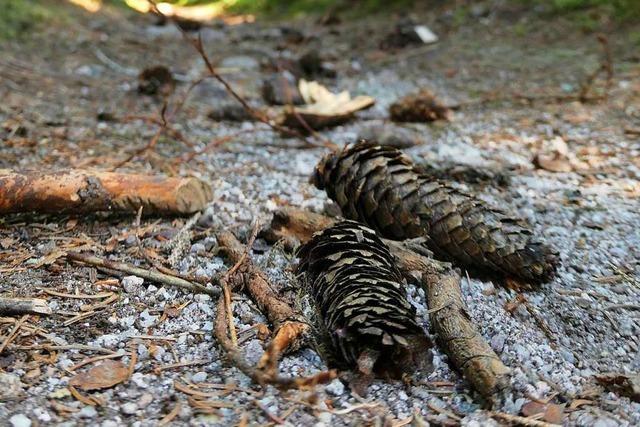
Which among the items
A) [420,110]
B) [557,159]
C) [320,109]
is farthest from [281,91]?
[557,159]

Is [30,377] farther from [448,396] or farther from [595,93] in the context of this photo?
[595,93]

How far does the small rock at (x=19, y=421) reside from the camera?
105 cm

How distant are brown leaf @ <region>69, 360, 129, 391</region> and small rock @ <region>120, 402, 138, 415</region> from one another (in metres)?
0.07

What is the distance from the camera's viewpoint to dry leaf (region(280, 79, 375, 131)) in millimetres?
2999

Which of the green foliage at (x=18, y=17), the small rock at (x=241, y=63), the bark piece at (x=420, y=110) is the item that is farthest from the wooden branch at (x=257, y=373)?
the green foliage at (x=18, y=17)

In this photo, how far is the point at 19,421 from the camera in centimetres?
105

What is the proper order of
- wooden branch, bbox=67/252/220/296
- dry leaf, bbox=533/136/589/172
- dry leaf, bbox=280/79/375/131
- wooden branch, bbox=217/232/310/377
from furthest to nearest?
1. dry leaf, bbox=280/79/375/131
2. dry leaf, bbox=533/136/589/172
3. wooden branch, bbox=67/252/220/296
4. wooden branch, bbox=217/232/310/377

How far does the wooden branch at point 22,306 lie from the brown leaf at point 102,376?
27 centimetres

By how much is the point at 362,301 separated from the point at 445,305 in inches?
9.9

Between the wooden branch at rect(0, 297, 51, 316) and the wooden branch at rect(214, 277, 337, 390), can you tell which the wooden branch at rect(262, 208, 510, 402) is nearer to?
the wooden branch at rect(214, 277, 337, 390)

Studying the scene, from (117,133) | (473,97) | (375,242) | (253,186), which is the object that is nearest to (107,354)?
(375,242)

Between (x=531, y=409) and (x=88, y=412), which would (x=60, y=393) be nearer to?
(x=88, y=412)

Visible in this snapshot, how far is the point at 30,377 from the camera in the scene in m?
1.19

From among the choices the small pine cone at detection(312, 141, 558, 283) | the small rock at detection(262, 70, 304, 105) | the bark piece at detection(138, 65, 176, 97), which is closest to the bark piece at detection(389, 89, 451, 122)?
the small rock at detection(262, 70, 304, 105)
